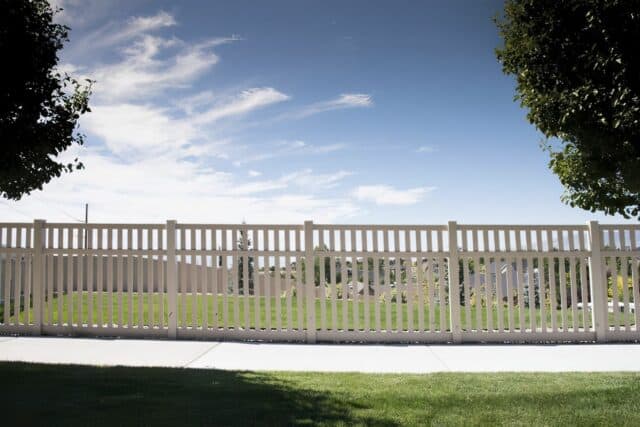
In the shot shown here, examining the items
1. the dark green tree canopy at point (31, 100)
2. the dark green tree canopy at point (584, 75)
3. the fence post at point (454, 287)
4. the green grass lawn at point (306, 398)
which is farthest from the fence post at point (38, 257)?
the dark green tree canopy at point (584, 75)

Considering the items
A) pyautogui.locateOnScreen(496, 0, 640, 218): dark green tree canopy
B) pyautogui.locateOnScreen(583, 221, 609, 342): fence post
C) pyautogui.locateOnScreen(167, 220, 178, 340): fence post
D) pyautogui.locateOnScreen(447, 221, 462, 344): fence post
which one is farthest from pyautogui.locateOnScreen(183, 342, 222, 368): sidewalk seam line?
pyautogui.locateOnScreen(583, 221, 609, 342): fence post

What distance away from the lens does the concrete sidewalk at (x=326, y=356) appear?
228 inches

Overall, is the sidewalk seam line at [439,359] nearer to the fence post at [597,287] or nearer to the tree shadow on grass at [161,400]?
the tree shadow on grass at [161,400]

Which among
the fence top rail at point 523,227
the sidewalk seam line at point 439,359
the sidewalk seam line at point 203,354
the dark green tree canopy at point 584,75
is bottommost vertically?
the sidewalk seam line at point 439,359

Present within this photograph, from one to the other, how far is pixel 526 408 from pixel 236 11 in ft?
21.8

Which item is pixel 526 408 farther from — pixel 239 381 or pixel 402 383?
pixel 239 381

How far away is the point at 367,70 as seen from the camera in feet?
28.1

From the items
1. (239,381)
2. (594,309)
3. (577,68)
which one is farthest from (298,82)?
(594,309)

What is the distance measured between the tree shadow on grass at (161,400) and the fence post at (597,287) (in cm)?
519

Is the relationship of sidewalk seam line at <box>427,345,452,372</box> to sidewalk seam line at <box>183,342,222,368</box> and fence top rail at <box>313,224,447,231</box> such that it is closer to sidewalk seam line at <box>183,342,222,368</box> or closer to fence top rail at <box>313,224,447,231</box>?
fence top rail at <box>313,224,447,231</box>

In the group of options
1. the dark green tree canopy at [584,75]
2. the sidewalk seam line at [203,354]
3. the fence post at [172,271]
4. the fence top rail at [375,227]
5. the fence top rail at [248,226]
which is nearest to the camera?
the dark green tree canopy at [584,75]

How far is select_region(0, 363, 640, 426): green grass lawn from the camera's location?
363 centimetres

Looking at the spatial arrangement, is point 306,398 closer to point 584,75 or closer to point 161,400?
point 161,400

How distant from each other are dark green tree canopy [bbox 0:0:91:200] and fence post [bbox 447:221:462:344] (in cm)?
529
